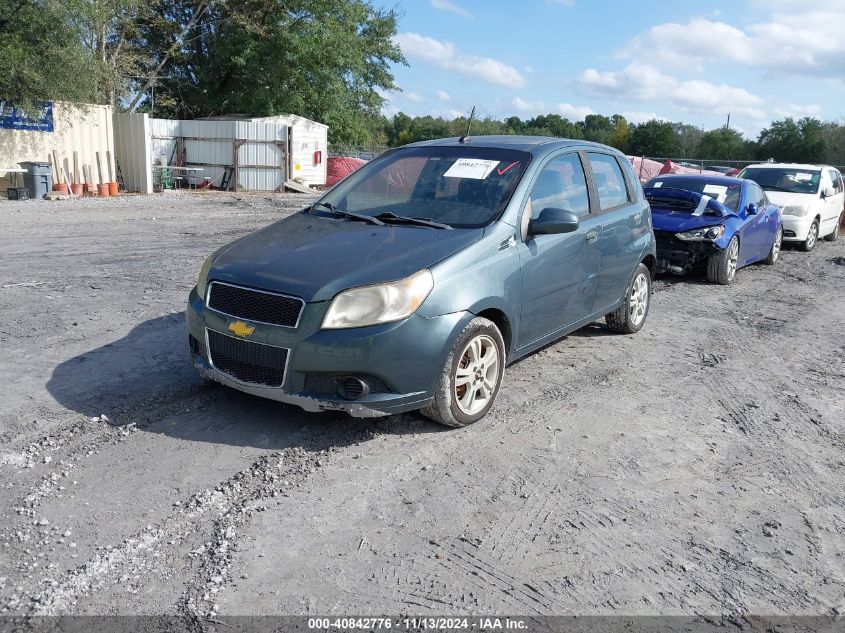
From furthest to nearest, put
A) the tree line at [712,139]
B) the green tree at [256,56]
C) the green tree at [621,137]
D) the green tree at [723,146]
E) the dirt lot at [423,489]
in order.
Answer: the green tree at [621,137] → the green tree at [723,146] → the tree line at [712,139] → the green tree at [256,56] → the dirt lot at [423,489]

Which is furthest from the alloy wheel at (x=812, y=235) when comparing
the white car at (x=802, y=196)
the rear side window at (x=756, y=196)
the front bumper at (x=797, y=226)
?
the rear side window at (x=756, y=196)

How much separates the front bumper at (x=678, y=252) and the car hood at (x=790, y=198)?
5.15 m

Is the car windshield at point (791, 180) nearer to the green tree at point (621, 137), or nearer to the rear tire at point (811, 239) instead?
the rear tire at point (811, 239)

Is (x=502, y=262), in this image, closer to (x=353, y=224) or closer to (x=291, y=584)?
(x=353, y=224)

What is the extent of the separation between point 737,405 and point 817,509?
165cm

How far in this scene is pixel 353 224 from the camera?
501cm

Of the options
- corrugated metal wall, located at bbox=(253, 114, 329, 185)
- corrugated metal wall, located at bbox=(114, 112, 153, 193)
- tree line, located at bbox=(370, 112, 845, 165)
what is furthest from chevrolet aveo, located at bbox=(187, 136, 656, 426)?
tree line, located at bbox=(370, 112, 845, 165)

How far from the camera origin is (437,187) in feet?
17.3

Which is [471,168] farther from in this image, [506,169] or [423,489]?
[423,489]

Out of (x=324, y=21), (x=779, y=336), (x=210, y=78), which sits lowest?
(x=779, y=336)

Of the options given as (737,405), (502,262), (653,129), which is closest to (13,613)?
(502,262)

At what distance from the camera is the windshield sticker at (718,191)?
10.8 m

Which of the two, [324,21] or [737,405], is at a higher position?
[324,21]

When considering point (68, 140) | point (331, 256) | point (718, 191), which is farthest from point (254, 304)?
point (68, 140)
